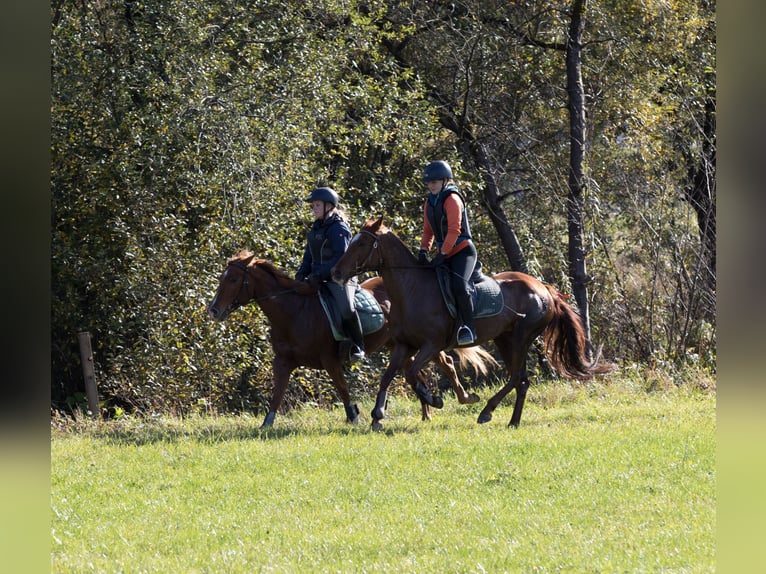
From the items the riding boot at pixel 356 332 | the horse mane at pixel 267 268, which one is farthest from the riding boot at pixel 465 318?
the horse mane at pixel 267 268

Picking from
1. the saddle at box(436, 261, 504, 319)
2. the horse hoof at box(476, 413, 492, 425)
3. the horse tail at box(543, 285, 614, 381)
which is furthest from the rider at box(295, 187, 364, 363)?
the horse tail at box(543, 285, 614, 381)

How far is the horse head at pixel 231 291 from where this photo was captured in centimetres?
1137

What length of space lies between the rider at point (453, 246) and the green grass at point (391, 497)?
1.32 m

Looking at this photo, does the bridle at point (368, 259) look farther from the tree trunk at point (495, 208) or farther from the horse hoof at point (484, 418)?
the tree trunk at point (495, 208)

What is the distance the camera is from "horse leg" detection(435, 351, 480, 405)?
12.4m

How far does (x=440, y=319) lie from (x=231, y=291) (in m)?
2.44

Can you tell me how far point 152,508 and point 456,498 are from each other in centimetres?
235

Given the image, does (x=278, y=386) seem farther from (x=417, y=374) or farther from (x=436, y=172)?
(x=436, y=172)

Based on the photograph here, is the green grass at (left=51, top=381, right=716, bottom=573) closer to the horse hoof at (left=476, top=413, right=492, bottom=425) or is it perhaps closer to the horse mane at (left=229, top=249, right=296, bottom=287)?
the horse hoof at (left=476, top=413, right=492, bottom=425)

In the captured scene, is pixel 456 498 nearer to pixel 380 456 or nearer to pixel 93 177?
pixel 380 456

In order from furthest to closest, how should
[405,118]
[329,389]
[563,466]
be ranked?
[405,118] → [329,389] → [563,466]
